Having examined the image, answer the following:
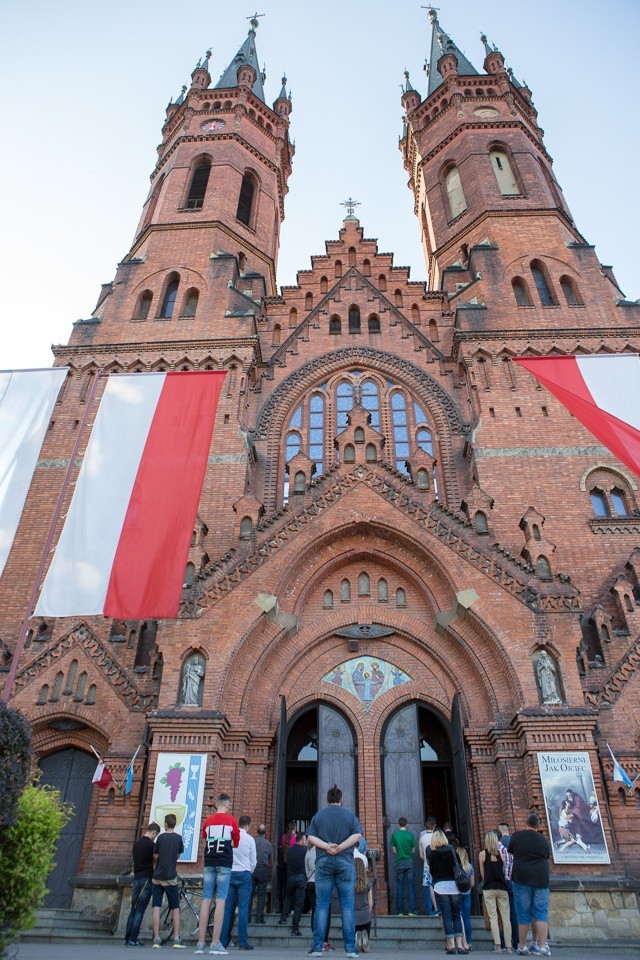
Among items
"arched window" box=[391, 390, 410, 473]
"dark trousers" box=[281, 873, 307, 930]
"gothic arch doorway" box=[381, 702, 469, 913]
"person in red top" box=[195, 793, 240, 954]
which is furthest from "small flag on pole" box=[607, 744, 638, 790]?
"arched window" box=[391, 390, 410, 473]

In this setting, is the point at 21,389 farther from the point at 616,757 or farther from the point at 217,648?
the point at 616,757

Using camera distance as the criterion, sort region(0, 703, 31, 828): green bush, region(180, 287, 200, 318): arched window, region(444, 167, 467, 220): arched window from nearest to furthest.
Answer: region(0, 703, 31, 828): green bush
region(180, 287, 200, 318): arched window
region(444, 167, 467, 220): arched window

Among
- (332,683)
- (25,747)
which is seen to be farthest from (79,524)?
(25,747)

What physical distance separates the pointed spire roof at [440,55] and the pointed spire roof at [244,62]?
8.64m

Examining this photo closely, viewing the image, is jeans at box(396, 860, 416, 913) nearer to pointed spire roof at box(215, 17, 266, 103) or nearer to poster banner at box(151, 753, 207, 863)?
poster banner at box(151, 753, 207, 863)

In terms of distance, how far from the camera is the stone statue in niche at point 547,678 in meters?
13.7

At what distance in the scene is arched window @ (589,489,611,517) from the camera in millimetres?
18328

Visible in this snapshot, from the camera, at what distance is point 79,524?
15109 mm

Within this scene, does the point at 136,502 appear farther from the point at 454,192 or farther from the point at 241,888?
the point at 454,192

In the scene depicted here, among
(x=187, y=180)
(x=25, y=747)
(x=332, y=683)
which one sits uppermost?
(x=187, y=180)

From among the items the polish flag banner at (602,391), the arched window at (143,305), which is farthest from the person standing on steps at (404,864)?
the arched window at (143,305)

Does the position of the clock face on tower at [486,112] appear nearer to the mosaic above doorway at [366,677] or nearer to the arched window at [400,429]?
the arched window at [400,429]

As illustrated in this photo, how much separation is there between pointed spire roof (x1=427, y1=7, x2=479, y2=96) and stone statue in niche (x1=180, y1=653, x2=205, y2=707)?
3072cm

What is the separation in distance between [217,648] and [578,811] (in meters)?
7.19
